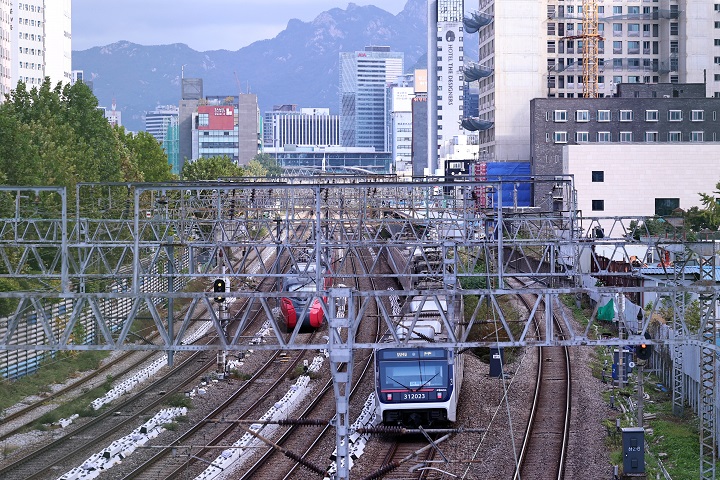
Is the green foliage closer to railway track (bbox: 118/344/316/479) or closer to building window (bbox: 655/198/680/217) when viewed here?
railway track (bbox: 118/344/316/479)

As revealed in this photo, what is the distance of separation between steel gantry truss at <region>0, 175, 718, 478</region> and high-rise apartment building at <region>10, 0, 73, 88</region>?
5409cm

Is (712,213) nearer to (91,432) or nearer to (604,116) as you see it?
(604,116)

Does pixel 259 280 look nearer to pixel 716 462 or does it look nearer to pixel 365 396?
pixel 365 396

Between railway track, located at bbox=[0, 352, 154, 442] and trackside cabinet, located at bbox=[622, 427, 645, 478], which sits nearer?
trackside cabinet, located at bbox=[622, 427, 645, 478]

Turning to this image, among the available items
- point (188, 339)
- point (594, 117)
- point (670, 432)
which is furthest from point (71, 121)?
point (594, 117)

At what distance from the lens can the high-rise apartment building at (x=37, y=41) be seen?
10566 cm

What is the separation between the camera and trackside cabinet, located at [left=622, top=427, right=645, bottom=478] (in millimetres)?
18359

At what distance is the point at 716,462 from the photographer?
62.3ft

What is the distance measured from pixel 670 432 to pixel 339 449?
9.18m

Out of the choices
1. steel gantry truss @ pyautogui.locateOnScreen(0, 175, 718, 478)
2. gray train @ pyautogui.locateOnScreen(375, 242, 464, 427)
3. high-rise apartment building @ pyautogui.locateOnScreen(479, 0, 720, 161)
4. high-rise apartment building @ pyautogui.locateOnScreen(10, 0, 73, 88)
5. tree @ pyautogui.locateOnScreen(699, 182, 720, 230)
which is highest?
high-rise apartment building @ pyautogui.locateOnScreen(10, 0, 73, 88)

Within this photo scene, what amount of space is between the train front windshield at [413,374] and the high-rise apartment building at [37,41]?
86.9m

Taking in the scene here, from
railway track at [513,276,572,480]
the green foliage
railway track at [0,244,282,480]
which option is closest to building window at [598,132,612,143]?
the green foliage

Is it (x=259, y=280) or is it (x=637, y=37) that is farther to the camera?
(x=637, y=37)

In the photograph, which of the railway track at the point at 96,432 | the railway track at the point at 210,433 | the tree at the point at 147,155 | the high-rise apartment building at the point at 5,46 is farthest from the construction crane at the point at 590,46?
the railway track at the point at 96,432
